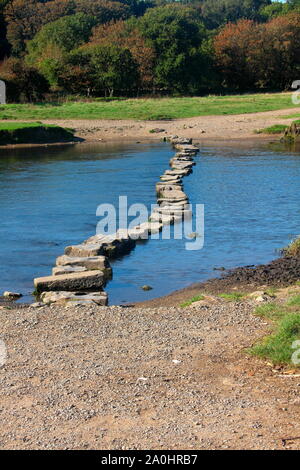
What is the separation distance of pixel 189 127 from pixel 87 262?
2500cm

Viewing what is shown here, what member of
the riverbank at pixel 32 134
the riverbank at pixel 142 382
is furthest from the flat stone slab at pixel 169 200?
the riverbank at pixel 32 134

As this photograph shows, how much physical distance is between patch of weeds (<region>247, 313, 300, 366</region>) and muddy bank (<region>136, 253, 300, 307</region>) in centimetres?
236

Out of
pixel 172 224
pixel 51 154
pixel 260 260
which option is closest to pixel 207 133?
pixel 51 154

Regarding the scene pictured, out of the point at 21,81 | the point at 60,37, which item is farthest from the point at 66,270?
the point at 60,37

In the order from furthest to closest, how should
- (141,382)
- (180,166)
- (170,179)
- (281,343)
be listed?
(180,166)
(170,179)
(281,343)
(141,382)

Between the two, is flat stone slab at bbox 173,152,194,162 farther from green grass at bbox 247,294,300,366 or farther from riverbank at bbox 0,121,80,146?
green grass at bbox 247,294,300,366

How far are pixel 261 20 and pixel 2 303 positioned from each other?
10237 cm

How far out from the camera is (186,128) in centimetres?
3584

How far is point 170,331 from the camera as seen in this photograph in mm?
8086

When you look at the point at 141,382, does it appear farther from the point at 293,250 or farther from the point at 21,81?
the point at 21,81

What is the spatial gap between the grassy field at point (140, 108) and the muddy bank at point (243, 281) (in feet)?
89.1

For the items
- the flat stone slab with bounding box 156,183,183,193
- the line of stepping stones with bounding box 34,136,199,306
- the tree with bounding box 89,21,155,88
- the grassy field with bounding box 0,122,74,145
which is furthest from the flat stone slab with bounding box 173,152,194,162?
the tree with bounding box 89,21,155,88

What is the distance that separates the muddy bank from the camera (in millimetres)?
10250
